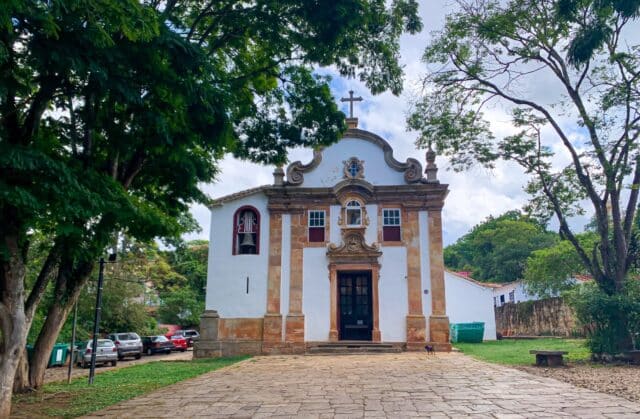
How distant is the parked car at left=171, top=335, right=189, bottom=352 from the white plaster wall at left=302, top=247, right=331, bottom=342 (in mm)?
10513

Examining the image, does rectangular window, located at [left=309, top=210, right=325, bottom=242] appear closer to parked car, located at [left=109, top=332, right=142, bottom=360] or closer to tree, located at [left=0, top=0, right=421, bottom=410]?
tree, located at [left=0, top=0, right=421, bottom=410]

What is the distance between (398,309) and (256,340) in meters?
5.38

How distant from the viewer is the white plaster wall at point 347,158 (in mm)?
A: 19062

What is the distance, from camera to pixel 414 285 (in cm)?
1798

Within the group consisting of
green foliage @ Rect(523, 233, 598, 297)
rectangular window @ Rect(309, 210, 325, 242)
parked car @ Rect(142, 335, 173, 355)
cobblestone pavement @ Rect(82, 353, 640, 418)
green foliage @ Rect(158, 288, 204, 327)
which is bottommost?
parked car @ Rect(142, 335, 173, 355)

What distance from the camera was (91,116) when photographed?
23.4 ft

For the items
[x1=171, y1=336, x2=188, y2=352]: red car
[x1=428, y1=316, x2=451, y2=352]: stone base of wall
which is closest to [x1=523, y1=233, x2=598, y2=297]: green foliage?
[x1=428, y1=316, x2=451, y2=352]: stone base of wall

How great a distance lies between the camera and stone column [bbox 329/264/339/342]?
17.8 metres

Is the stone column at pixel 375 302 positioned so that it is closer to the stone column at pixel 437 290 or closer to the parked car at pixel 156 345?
the stone column at pixel 437 290

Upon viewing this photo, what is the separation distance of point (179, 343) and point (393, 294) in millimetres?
13441

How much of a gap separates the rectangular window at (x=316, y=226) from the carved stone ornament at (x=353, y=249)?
0.59 m

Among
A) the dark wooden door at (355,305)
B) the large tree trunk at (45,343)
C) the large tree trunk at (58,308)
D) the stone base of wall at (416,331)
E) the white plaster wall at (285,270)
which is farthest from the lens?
the dark wooden door at (355,305)

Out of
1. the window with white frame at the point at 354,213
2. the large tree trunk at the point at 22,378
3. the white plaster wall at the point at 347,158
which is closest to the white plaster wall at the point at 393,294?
the window with white frame at the point at 354,213

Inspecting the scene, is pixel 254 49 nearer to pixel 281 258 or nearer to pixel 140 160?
pixel 140 160
